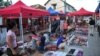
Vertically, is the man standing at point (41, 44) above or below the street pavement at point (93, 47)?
below

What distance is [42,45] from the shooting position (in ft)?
44.7

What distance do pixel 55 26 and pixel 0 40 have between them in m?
8.53

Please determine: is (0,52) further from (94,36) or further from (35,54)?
(94,36)

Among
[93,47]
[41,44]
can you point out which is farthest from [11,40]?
[41,44]

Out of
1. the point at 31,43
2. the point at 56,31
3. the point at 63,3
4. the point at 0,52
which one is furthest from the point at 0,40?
the point at 63,3

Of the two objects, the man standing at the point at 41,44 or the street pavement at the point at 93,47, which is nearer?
the street pavement at the point at 93,47

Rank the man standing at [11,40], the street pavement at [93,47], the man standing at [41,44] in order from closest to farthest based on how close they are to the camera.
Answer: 1. the man standing at [11,40]
2. the street pavement at [93,47]
3. the man standing at [41,44]

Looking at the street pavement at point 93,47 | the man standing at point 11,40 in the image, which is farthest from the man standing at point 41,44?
the man standing at point 11,40

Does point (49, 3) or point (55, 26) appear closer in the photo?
point (55, 26)

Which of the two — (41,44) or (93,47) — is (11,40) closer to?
(93,47)

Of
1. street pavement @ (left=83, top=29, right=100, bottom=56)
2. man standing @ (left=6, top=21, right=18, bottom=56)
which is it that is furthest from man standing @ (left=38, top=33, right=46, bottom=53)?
man standing @ (left=6, top=21, right=18, bottom=56)

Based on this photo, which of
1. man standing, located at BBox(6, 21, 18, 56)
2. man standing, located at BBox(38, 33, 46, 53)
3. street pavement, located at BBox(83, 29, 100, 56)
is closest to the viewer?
man standing, located at BBox(6, 21, 18, 56)

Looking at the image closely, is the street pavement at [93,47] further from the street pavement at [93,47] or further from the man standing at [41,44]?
the man standing at [41,44]

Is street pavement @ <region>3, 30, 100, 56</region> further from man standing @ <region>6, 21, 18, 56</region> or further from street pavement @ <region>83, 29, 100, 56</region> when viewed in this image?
man standing @ <region>6, 21, 18, 56</region>
